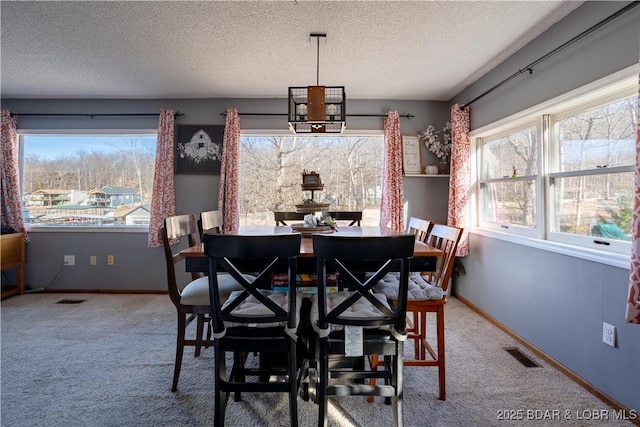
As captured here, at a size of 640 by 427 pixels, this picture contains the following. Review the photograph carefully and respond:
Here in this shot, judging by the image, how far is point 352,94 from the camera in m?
3.63

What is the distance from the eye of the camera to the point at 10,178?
11.9 feet

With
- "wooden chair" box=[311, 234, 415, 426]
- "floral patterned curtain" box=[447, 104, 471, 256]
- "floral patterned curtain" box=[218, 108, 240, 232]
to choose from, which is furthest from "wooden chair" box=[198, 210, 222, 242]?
"floral patterned curtain" box=[447, 104, 471, 256]

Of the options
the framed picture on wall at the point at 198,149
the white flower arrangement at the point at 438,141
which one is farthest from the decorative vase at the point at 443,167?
the framed picture on wall at the point at 198,149

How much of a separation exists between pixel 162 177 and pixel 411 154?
3040 millimetres

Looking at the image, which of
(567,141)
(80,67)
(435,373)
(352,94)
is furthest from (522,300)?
(80,67)

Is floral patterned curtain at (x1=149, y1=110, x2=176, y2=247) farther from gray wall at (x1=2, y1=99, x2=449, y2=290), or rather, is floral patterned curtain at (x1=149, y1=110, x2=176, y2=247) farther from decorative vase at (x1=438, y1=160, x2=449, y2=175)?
decorative vase at (x1=438, y1=160, x2=449, y2=175)

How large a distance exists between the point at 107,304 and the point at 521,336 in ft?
13.5

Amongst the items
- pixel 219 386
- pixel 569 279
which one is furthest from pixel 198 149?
pixel 569 279

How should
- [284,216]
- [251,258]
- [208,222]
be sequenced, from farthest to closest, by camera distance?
[284,216], [208,222], [251,258]

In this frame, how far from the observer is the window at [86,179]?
12.8 ft

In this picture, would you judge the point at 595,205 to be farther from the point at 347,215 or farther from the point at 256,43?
the point at 256,43

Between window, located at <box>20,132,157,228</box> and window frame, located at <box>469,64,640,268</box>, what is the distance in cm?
394

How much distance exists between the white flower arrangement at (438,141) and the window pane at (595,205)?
58.5 inches

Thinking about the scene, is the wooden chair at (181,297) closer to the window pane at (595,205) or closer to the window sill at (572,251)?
the window sill at (572,251)
